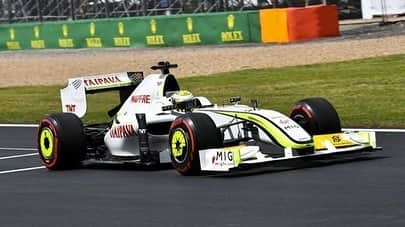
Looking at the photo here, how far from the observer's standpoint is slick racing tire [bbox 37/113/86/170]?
14.7 metres

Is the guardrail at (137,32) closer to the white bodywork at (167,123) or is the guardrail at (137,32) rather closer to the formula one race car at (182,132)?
the white bodywork at (167,123)

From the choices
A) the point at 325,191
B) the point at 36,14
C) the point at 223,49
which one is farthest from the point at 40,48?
the point at 325,191

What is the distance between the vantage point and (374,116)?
19469mm

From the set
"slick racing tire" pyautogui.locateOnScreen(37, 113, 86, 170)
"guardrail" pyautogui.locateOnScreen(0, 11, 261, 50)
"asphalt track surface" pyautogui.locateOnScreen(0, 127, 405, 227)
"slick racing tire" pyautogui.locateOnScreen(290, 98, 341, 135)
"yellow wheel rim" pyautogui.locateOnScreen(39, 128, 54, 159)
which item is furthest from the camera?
"guardrail" pyautogui.locateOnScreen(0, 11, 261, 50)

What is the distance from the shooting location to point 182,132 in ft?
42.9

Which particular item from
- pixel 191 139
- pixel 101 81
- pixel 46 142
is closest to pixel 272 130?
pixel 191 139

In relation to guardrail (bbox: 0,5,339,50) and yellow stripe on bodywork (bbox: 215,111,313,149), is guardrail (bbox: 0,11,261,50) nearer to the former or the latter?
guardrail (bbox: 0,5,339,50)

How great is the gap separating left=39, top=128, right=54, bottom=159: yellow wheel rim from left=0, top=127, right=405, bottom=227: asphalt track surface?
0.78ft

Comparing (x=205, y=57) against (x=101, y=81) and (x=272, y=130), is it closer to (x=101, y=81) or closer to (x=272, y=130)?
(x=101, y=81)

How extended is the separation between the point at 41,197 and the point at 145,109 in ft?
7.90

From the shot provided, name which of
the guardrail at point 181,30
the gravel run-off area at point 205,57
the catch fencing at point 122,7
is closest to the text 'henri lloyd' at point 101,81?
the gravel run-off area at point 205,57

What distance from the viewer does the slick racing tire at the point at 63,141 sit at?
577 inches

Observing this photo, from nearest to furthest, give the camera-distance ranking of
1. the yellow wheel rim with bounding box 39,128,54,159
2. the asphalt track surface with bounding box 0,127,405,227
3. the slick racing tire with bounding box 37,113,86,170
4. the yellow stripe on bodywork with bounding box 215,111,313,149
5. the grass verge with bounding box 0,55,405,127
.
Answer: the asphalt track surface with bounding box 0,127,405,227 → the yellow stripe on bodywork with bounding box 215,111,313,149 → the slick racing tire with bounding box 37,113,86,170 → the yellow wheel rim with bounding box 39,128,54,159 → the grass verge with bounding box 0,55,405,127

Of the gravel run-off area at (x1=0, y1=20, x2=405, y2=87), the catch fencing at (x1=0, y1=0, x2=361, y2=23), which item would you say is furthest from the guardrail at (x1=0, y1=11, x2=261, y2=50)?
the catch fencing at (x1=0, y1=0, x2=361, y2=23)
